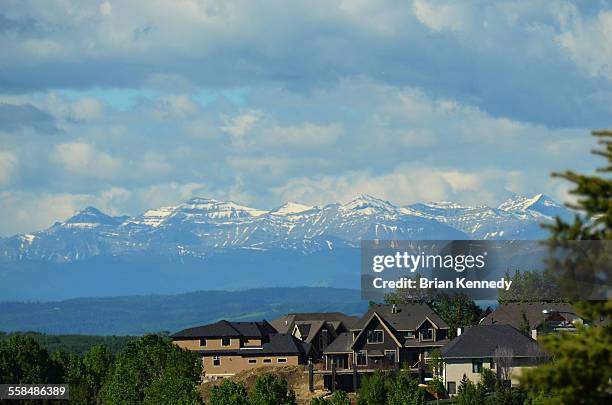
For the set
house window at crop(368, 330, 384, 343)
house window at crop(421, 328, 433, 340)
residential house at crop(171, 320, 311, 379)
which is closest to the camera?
house window at crop(368, 330, 384, 343)

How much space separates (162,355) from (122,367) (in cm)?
409

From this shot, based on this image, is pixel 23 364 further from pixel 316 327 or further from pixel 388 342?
pixel 316 327

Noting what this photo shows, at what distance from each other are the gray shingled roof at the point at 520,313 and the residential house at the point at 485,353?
1005 cm

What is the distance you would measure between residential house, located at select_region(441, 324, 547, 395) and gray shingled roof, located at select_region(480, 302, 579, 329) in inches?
396

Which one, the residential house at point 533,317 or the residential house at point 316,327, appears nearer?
the residential house at point 533,317

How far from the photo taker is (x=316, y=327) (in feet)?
502

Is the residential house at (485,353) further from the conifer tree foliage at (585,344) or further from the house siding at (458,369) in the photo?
the conifer tree foliage at (585,344)

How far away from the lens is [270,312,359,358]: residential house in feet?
487

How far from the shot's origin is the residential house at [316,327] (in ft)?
487

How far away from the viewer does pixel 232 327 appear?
477 feet

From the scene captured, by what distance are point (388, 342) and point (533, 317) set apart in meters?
14.3

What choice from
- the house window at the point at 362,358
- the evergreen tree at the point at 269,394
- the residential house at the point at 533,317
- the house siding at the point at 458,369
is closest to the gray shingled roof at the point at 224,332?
the house window at the point at 362,358

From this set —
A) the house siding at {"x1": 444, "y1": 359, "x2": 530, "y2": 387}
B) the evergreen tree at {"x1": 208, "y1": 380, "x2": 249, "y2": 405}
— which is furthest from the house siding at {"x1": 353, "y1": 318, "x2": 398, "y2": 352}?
the evergreen tree at {"x1": 208, "y1": 380, "x2": 249, "y2": 405}

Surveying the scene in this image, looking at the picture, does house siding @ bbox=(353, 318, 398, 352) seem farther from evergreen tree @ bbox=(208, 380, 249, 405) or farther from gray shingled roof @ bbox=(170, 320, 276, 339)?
evergreen tree @ bbox=(208, 380, 249, 405)
